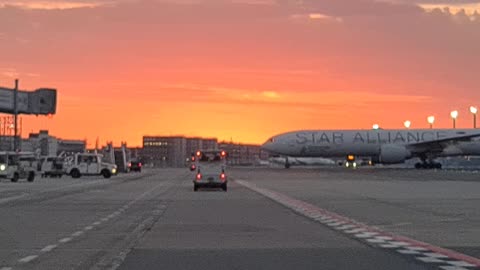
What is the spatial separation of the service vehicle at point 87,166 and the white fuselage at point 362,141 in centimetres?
3254

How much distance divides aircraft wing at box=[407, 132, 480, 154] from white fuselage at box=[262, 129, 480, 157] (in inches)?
6.1

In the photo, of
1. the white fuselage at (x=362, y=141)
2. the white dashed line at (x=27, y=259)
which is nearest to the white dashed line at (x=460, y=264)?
the white dashed line at (x=27, y=259)

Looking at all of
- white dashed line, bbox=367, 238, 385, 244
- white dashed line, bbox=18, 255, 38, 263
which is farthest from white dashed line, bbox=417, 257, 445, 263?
white dashed line, bbox=18, 255, 38, 263

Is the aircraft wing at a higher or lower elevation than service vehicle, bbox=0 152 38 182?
higher

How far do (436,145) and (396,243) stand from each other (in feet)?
268

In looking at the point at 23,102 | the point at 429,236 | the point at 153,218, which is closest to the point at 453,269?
the point at 429,236

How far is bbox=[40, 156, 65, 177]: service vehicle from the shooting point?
7167cm

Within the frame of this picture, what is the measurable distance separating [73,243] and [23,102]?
231 feet

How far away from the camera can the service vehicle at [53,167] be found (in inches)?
2822

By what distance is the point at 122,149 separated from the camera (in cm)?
9938

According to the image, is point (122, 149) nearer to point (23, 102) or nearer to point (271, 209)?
point (23, 102)

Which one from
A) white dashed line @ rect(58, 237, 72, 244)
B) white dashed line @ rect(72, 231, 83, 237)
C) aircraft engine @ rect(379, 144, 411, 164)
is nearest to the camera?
white dashed line @ rect(58, 237, 72, 244)

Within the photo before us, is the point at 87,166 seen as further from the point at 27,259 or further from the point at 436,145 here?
the point at 27,259

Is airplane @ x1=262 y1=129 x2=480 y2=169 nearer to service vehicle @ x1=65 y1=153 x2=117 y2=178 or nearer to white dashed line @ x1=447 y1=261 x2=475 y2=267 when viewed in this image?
service vehicle @ x1=65 y1=153 x2=117 y2=178
